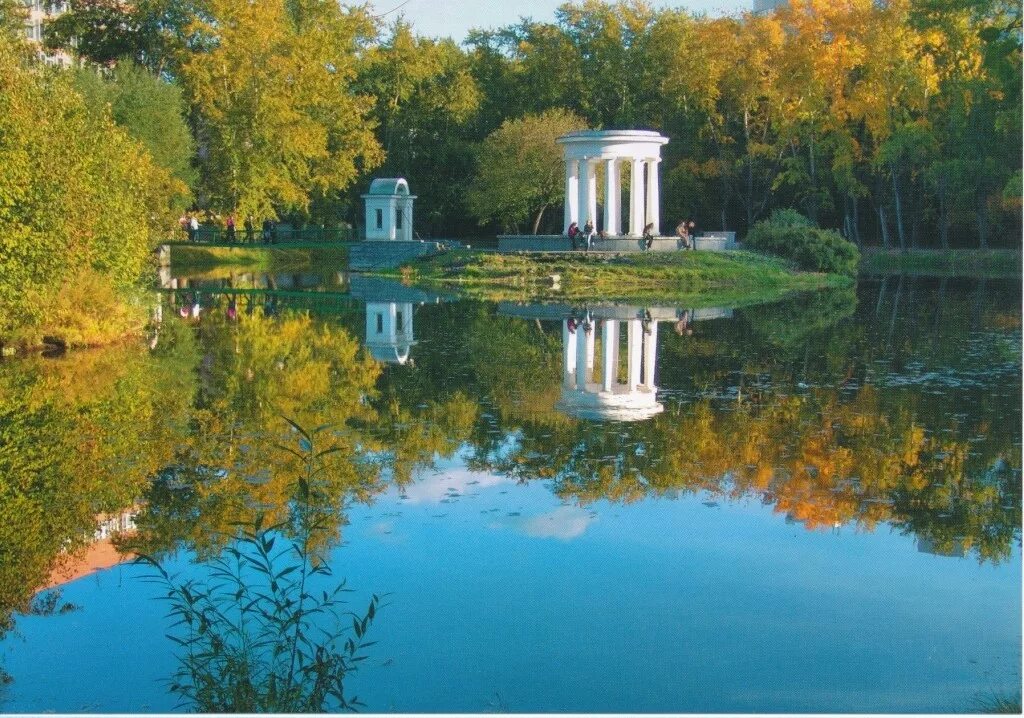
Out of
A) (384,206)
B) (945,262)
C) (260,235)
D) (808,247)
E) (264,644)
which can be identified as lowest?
(264,644)

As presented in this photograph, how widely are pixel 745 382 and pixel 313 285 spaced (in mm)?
27668

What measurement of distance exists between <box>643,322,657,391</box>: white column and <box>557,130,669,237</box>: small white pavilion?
2095 centimetres

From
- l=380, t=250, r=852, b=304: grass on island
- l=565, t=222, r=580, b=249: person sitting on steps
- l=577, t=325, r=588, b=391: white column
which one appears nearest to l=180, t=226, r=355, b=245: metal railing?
l=380, t=250, r=852, b=304: grass on island

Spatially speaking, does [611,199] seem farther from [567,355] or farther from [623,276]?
[567,355]

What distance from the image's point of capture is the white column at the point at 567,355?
20.2 meters

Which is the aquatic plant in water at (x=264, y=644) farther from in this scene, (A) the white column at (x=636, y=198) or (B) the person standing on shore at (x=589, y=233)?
(A) the white column at (x=636, y=198)

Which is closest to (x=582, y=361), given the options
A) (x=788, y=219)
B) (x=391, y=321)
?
(x=391, y=321)

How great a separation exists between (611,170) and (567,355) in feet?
89.0

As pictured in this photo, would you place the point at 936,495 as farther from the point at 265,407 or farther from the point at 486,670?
the point at 265,407

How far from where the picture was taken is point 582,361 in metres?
22.2

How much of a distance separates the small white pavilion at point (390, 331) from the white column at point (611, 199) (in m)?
15.6

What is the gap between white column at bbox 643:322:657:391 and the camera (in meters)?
19.9

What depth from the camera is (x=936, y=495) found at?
12195 mm

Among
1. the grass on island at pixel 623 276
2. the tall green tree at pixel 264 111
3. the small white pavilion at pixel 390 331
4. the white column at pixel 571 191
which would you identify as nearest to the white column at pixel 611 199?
the white column at pixel 571 191
